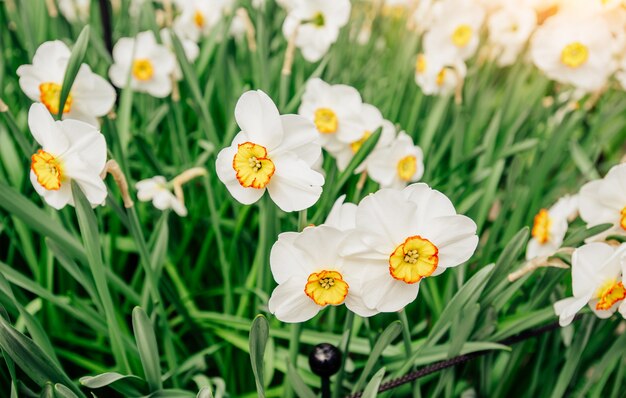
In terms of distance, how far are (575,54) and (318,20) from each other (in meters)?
0.65

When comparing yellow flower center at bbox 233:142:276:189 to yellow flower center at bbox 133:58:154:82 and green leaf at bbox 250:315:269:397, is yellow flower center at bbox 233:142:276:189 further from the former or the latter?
yellow flower center at bbox 133:58:154:82

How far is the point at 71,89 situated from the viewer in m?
0.86

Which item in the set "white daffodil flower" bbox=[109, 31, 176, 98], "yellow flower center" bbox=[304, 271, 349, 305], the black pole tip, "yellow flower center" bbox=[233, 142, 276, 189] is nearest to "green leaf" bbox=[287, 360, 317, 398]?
the black pole tip

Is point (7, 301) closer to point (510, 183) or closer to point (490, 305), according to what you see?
point (490, 305)

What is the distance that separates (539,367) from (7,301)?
0.92 meters

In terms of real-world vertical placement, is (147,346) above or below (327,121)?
below

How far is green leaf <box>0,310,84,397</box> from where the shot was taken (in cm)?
65

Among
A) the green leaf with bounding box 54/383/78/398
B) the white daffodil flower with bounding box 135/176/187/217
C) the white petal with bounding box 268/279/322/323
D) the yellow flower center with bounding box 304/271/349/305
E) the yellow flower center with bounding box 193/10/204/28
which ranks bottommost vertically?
the green leaf with bounding box 54/383/78/398

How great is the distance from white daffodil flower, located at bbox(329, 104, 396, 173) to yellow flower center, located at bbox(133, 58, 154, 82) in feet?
1.71

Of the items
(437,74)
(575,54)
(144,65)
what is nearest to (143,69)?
(144,65)

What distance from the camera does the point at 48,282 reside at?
3.26 ft

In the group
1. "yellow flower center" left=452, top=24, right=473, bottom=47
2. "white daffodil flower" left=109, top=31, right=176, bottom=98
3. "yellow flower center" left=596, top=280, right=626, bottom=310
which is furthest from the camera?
"yellow flower center" left=452, top=24, right=473, bottom=47

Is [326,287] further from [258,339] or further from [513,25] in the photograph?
[513,25]

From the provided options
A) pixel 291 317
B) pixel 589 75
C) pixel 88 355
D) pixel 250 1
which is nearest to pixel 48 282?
pixel 88 355
